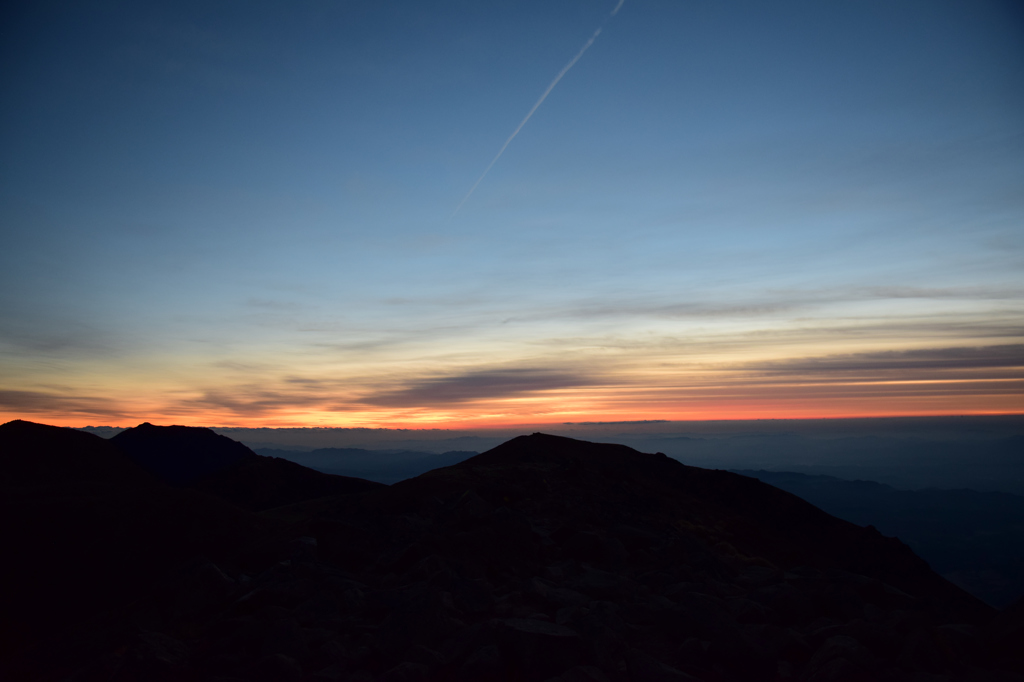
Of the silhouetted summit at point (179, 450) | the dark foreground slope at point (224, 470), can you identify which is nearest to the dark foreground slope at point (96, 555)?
the dark foreground slope at point (224, 470)

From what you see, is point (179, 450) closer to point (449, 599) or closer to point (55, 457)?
point (55, 457)

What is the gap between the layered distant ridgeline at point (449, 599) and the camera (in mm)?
7281

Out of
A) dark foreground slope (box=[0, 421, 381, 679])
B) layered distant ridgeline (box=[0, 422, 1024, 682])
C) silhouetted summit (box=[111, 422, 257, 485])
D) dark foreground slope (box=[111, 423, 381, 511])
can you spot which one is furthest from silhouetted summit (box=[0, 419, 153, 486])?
silhouetted summit (box=[111, 422, 257, 485])

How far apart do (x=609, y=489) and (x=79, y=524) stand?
1972 centimetres

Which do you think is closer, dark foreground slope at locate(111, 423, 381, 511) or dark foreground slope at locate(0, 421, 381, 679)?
dark foreground slope at locate(0, 421, 381, 679)

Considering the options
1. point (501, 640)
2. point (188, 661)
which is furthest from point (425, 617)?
point (188, 661)

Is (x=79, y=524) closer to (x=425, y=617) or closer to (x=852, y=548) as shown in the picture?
(x=425, y=617)

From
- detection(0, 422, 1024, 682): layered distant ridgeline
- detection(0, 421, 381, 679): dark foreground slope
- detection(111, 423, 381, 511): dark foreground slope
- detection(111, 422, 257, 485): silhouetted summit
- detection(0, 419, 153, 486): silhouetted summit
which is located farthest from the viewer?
detection(111, 422, 257, 485): silhouetted summit

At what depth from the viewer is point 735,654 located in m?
7.38

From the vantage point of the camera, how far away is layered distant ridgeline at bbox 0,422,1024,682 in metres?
7.28

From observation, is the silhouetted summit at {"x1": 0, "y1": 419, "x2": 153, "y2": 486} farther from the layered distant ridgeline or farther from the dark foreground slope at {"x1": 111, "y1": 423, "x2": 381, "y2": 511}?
the layered distant ridgeline

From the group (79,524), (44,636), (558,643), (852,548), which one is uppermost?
(79,524)

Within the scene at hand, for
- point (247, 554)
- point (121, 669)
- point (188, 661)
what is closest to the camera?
point (121, 669)

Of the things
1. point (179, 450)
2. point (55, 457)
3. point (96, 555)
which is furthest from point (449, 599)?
point (179, 450)
